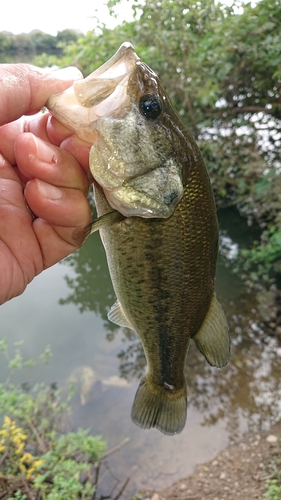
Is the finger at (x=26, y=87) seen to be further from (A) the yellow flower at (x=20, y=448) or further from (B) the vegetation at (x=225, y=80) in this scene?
(B) the vegetation at (x=225, y=80)

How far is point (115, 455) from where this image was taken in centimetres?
348

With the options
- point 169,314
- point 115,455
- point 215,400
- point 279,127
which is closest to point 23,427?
point 115,455

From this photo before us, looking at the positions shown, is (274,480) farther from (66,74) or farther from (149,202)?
(66,74)

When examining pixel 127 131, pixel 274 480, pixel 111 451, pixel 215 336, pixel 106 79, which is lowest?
pixel 111 451

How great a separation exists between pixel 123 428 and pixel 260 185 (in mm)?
3383

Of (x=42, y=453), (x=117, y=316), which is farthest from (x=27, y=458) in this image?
(x=117, y=316)

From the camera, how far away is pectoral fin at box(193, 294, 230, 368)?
151cm

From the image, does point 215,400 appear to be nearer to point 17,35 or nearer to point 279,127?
point 279,127

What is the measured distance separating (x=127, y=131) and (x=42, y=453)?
2.96 meters

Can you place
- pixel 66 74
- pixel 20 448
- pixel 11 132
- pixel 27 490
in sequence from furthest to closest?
1. pixel 20 448
2. pixel 27 490
3. pixel 11 132
4. pixel 66 74

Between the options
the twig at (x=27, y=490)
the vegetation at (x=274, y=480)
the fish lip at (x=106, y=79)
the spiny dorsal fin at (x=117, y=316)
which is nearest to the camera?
the fish lip at (x=106, y=79)

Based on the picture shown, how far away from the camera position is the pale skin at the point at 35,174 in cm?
116

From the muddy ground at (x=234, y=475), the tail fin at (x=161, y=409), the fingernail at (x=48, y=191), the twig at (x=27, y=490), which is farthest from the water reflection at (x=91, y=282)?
the fingernail at (x=48, y=191)

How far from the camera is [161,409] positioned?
1743 millimetres
